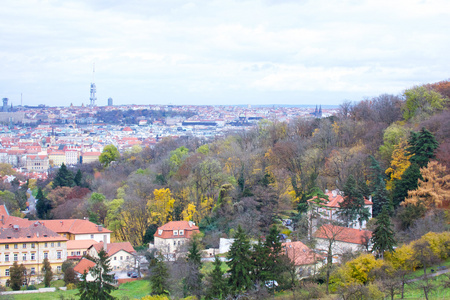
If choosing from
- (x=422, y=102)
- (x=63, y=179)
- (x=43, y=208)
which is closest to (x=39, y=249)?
(x=43, y=208)

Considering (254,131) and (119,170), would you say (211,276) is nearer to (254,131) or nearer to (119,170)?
(254,131)

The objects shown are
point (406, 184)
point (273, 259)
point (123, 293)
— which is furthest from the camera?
point (406, 184)

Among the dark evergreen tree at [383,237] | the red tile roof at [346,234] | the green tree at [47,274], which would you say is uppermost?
the dark evergreen tree at [383,237]

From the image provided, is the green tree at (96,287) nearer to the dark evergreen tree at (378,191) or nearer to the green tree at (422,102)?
the dark evergreen tree at (378,191)

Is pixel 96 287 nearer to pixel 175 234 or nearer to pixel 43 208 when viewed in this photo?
pixel 175 234

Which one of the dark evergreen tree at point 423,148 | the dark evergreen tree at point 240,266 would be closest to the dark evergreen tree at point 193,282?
the dark evergreen tree at point 240,266
